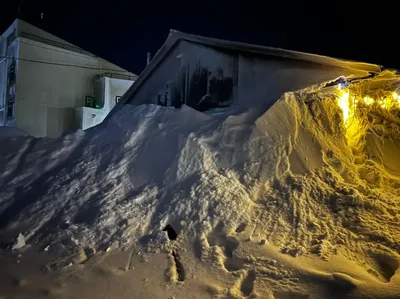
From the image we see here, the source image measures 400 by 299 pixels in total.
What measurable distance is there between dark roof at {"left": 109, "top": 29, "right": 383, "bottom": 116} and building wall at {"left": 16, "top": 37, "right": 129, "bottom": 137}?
10.4 meters

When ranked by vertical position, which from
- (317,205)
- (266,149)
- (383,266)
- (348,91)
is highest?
(348,91)

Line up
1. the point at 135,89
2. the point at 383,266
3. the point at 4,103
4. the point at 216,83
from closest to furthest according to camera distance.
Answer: the point at 383,266 < the point at 216,83 < the point at 135,89 < the point at 4,103

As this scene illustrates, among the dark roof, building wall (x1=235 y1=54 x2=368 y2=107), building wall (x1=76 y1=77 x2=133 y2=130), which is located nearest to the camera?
the dark roof

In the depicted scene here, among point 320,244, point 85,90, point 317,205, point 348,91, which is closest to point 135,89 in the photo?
point 348,91

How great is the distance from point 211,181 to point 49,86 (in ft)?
59.7

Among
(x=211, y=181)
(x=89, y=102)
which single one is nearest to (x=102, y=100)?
(x=89, y=102)

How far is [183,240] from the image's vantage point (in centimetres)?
428

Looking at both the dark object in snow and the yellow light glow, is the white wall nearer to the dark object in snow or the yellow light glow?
the yellow light glow

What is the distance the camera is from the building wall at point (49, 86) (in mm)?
19828

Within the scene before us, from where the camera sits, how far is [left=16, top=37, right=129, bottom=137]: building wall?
19828mm

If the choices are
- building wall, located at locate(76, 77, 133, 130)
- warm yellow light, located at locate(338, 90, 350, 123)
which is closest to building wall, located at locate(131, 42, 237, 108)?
warm yellow light, located at locate(338, 90, 350, 123)

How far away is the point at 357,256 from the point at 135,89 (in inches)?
355

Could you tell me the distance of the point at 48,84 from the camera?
2064 centimetres

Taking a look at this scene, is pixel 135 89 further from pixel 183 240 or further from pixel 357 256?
pixel 357 256
